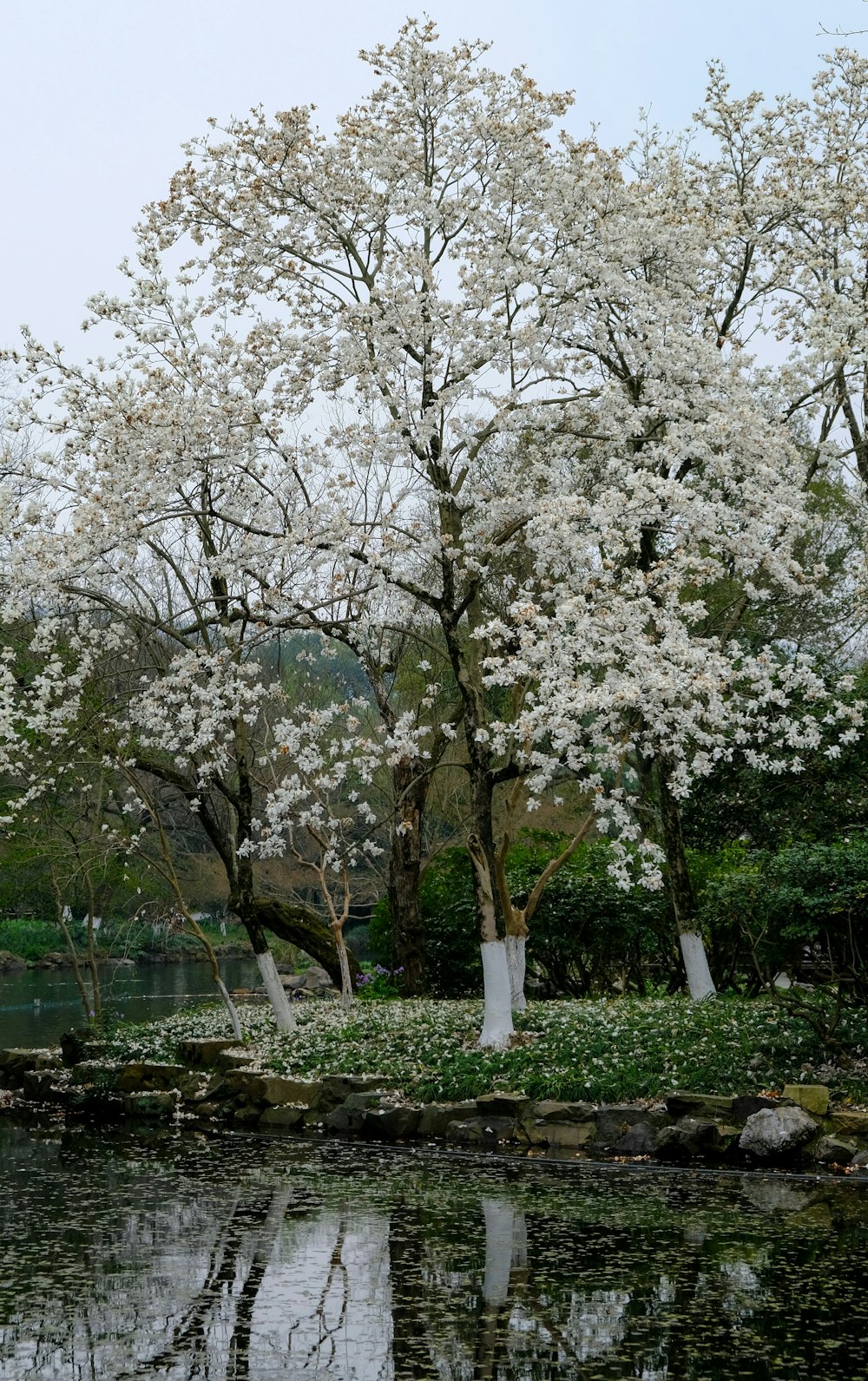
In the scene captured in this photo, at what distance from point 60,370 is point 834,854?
404 inches

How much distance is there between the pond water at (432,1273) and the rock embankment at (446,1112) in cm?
34

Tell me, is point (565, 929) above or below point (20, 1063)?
above

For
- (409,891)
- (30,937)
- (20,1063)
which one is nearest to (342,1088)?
(20,1063)

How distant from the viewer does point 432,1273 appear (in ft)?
24.4

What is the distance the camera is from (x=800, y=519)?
41.2ft

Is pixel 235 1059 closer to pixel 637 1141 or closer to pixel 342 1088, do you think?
pixel 342 1088

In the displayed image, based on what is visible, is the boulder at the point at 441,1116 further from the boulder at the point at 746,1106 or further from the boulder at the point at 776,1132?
the boulder at the point at 776,1132

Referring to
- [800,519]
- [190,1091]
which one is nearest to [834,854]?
[800,519]

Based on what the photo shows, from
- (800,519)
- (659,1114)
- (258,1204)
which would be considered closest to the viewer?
(258,1204)

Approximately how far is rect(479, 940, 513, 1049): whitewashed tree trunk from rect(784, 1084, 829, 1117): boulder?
3545 mm

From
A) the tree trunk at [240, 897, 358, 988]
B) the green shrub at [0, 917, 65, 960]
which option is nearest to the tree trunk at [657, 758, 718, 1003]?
the tree trunk at [240, 897, 358, 988]

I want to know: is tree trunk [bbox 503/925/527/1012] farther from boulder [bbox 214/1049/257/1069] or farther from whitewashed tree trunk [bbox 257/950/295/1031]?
boulder [bbox 214/1049/257/1069]

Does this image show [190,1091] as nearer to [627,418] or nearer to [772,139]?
[627,418]

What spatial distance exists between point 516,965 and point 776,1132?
6.13 metres
